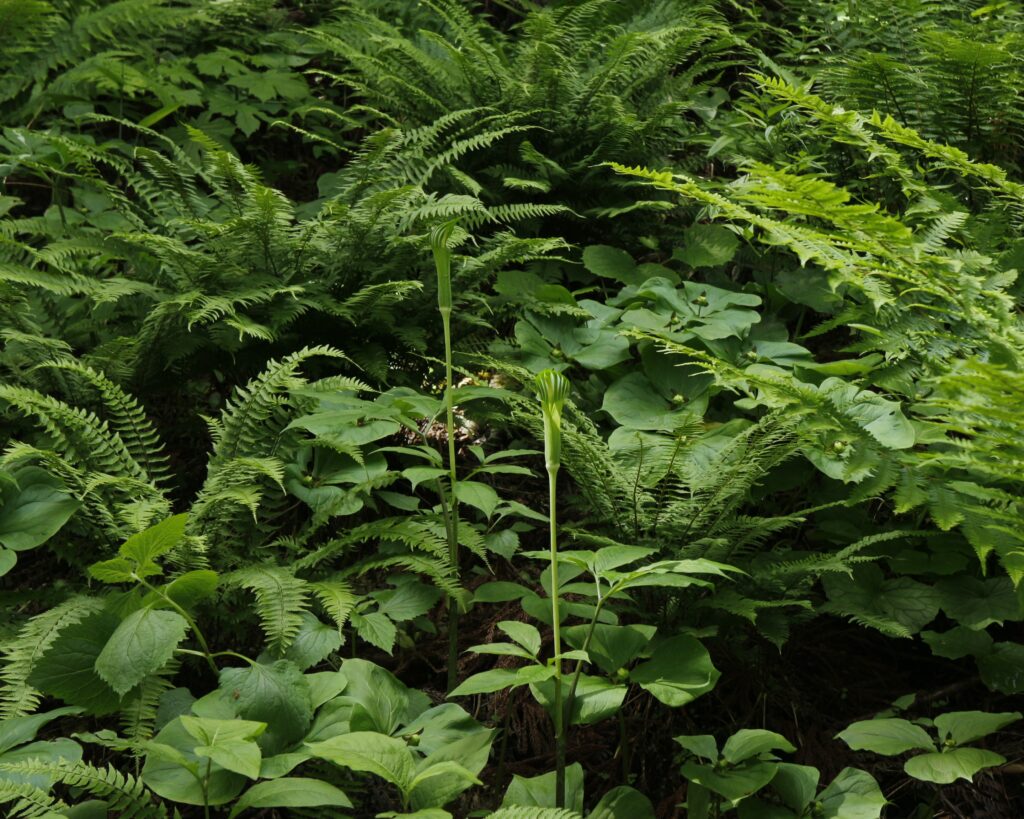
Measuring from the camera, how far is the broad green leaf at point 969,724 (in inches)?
64.9

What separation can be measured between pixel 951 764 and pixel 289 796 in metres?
1.22

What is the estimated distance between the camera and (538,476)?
8.68 ft

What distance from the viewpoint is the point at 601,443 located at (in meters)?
2.10

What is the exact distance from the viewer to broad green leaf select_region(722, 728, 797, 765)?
1.59 meters

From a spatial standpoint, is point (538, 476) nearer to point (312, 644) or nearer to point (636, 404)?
point (636, 404)

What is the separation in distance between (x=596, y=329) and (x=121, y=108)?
254cm

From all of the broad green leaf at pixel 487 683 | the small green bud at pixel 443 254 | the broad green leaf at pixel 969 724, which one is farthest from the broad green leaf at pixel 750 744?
the small green bud at pixel 443 254

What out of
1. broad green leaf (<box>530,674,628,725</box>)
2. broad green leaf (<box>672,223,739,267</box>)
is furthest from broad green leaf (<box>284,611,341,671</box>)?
broad green leaf (<box>672,223,739,267</box>)

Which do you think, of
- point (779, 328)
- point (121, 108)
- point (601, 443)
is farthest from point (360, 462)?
point (121, 108)

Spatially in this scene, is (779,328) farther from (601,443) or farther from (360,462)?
(360,462)

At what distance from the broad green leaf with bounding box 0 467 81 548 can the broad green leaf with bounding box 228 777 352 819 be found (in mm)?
767

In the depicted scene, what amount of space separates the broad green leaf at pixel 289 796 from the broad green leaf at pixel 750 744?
72 cm

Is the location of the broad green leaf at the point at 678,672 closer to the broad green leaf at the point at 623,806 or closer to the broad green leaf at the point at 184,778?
the broad green leaf at the point at 623,806

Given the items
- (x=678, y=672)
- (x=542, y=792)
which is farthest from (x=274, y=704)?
(x=678, y=672)
